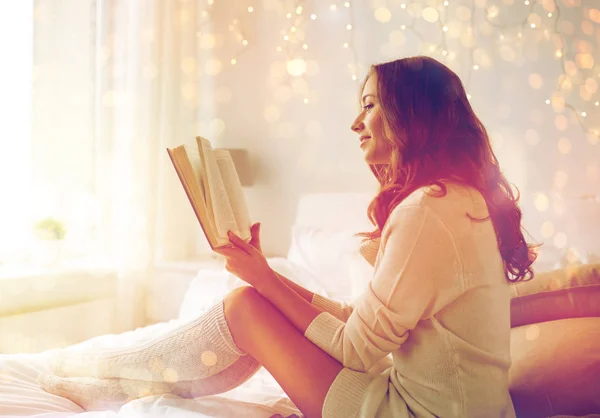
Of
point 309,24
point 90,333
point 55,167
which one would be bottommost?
point 90,333

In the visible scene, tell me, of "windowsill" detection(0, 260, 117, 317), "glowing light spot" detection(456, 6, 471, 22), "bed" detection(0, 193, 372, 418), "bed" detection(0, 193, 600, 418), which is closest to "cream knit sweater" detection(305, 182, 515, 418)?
"bed" detection(0, 193, 600, 418)

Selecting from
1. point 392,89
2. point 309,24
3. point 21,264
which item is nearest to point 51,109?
point 21,264

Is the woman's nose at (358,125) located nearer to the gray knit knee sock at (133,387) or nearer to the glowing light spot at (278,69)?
the gray knit knee sock at (133,387)

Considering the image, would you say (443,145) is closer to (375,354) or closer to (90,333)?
(375,354)

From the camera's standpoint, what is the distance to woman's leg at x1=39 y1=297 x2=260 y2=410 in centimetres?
110

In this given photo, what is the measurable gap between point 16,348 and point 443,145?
76.7 inches

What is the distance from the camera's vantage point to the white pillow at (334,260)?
1792mm

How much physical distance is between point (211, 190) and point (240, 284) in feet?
2.65

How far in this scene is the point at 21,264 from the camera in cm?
244

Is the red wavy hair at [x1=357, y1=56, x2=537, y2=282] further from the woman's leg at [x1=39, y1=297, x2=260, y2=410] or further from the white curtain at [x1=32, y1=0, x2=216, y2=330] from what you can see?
the white curtain at [x1=32, y1=0, x2=216, y2=330]

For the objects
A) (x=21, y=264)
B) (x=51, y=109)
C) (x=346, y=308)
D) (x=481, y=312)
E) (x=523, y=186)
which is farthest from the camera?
(x=51, y=109)

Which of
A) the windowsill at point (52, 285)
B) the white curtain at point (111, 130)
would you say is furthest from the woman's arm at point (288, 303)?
the white curtain at point (111, 130)

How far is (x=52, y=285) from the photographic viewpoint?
2.26m

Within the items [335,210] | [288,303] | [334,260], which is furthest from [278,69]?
[288,303]
